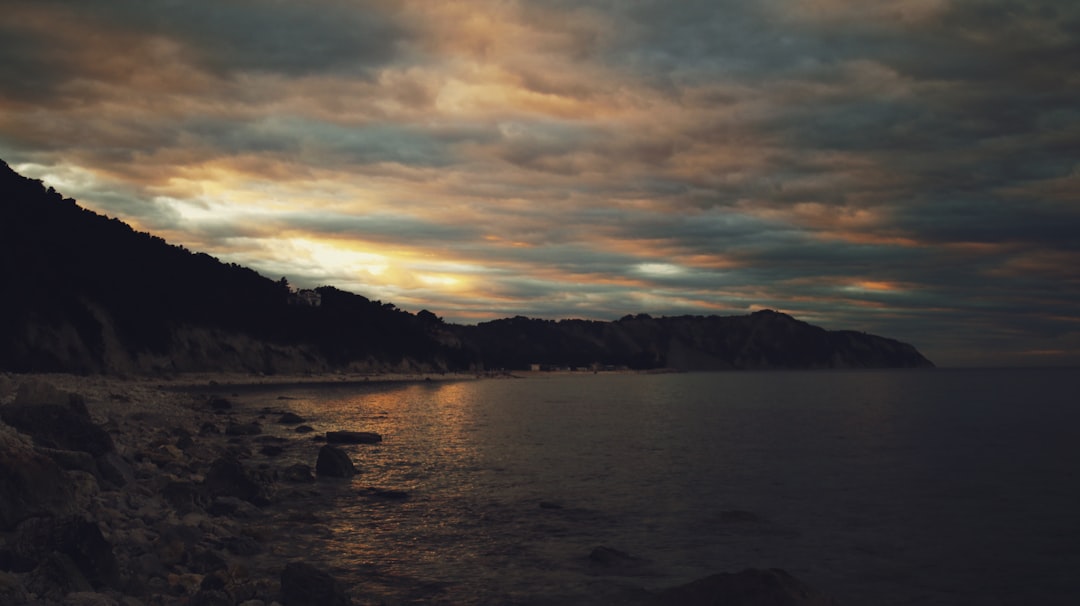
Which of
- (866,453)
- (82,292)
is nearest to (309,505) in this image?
(866,453)

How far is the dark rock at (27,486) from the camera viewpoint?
45.8 ft

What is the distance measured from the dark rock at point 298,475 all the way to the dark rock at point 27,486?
13.8m

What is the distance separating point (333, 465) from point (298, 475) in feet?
7.88

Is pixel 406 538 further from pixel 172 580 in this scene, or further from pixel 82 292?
pixel 82 292

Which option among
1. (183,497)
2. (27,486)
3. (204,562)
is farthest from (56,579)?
(183,497)

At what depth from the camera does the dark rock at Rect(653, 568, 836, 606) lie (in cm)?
1399

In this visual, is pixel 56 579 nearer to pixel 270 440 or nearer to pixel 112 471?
pixel 112 471

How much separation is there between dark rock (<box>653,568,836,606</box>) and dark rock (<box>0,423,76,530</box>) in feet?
45.1

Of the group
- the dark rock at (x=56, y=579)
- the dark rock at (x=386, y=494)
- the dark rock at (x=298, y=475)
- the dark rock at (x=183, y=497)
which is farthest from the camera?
the dark rock at (x=298, y=475)

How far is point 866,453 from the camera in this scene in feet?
154

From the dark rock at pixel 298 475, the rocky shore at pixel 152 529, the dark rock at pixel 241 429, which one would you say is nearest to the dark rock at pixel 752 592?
the rocky shore at pixel 152 529

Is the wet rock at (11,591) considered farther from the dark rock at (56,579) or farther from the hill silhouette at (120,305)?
the hill silhouette at (120,305)

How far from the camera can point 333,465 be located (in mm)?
32438

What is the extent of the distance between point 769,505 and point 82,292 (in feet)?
408
